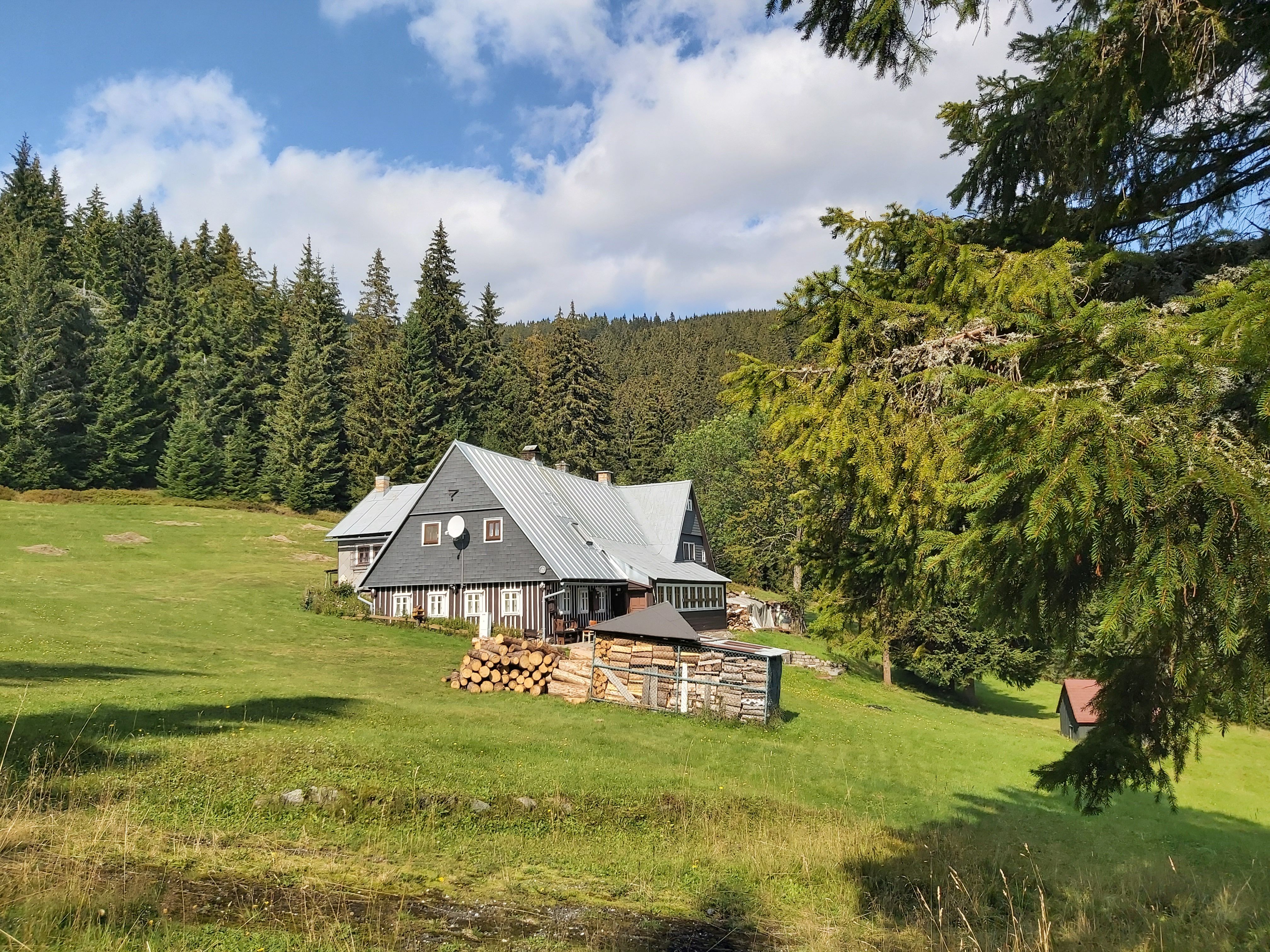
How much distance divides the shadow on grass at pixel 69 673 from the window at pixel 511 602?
1495 cm

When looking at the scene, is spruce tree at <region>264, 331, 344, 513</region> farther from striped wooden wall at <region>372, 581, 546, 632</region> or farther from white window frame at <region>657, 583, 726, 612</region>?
white window frame at <region>657, 583, 726, 612</region>

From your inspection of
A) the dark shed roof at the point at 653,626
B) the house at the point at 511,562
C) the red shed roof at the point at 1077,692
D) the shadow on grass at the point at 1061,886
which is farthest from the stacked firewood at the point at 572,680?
the red shed roof at the point at 1077,692

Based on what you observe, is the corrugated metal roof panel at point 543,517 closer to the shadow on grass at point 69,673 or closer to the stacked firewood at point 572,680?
the stacked firewood at point 572,680

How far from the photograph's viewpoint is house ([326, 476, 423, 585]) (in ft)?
151

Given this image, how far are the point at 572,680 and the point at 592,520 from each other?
18.9m

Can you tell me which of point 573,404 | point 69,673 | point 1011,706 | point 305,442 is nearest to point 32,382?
point 305,442

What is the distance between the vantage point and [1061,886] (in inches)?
368

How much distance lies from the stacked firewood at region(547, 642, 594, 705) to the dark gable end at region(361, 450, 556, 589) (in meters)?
9.75

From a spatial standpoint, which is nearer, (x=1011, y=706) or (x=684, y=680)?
(x=684, y=680)

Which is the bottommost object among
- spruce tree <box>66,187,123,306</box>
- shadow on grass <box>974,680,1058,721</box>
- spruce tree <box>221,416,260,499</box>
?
shadow on grass <box>974,680,1058,721</box>

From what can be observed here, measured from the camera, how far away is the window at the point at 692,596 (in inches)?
1519

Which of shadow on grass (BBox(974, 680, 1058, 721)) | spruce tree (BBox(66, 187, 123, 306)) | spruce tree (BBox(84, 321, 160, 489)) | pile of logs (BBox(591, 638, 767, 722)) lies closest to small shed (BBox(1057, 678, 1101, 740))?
shadow on grass (BBox(974, 680, 1058, 721))

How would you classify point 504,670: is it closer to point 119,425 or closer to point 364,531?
point 364,531

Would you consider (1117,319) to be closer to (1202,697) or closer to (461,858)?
(1202,697)
